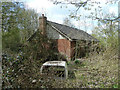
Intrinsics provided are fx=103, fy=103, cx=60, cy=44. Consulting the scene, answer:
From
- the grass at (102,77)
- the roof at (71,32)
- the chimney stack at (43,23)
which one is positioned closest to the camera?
the grass at (102,77)

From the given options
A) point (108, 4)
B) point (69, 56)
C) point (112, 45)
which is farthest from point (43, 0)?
point (69, 56)

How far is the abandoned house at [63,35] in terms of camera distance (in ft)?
32.4

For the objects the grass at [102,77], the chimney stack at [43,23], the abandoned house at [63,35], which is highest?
the chimney stack at [43,23]

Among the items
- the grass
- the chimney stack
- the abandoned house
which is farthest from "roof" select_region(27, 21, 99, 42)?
the grass

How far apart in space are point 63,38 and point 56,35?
32.9 inches

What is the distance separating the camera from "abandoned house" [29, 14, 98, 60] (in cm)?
989

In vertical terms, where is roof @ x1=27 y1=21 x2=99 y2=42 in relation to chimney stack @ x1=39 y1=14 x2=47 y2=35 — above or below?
below

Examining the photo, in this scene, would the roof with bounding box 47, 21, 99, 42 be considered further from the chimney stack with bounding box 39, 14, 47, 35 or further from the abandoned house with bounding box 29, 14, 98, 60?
the chimney stack with bounding box 39, 14, 47, 35

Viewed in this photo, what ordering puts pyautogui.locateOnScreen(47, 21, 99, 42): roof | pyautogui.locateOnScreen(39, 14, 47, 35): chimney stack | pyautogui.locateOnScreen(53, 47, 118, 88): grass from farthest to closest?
pyautogui.locateOnScreen(47, 21, 99, 42): roof < pyautogui.locateOnScreen(39, 14, 47, 35): chimney stack < pyautogui.locateOnScreen(53, 47, 118, 88): grass

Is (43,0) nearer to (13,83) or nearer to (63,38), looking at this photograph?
(13,83)

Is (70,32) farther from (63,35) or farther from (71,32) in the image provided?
(63,35)

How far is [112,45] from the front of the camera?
17.7 ft

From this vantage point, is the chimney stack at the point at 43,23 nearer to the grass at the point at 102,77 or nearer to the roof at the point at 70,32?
the roof at the point at 70,32

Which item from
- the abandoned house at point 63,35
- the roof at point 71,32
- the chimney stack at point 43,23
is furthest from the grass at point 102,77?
the chimney stack at point 43,23
